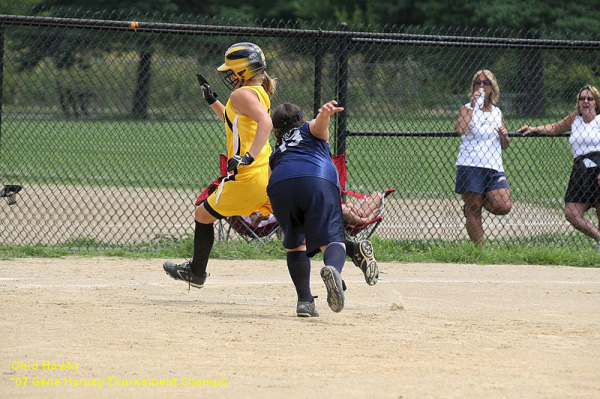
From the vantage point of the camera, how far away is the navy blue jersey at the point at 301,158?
5.80 meters

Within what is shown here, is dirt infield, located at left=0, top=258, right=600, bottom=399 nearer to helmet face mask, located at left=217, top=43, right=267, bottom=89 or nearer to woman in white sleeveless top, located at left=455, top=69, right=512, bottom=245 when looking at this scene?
woman in white sleeveless top, located at left=455, top=69, right=512, bottom=245

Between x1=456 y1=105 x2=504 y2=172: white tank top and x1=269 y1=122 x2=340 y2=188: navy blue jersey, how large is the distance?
3390 mm

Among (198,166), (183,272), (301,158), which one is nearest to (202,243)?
(183,272)

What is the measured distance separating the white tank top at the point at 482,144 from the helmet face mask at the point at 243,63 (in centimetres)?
342

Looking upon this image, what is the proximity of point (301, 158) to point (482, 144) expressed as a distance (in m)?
3.66

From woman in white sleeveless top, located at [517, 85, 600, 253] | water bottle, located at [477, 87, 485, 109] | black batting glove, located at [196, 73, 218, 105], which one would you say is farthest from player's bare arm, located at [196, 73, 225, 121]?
woman in white sleeveless top, located at [517, 85, 600, 253]

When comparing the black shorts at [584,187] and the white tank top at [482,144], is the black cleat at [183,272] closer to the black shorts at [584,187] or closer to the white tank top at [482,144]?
the white tank top at [482,144]

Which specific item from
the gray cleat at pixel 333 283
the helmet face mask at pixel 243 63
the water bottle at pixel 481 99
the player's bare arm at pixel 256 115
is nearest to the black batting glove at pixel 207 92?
the helmet face mask at pixel 243 63

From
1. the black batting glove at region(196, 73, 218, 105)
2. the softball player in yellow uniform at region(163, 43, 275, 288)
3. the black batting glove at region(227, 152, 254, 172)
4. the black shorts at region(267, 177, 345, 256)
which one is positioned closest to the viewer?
the black shorts at region(267, 177, 345, 256)

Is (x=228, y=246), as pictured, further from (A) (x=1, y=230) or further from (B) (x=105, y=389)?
(B) (x=105, y=389)

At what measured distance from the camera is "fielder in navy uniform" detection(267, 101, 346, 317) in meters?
5.74

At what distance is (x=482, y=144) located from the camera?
9000 millimetres

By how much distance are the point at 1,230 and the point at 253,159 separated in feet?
16.0

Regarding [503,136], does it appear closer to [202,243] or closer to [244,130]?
[244,130]
